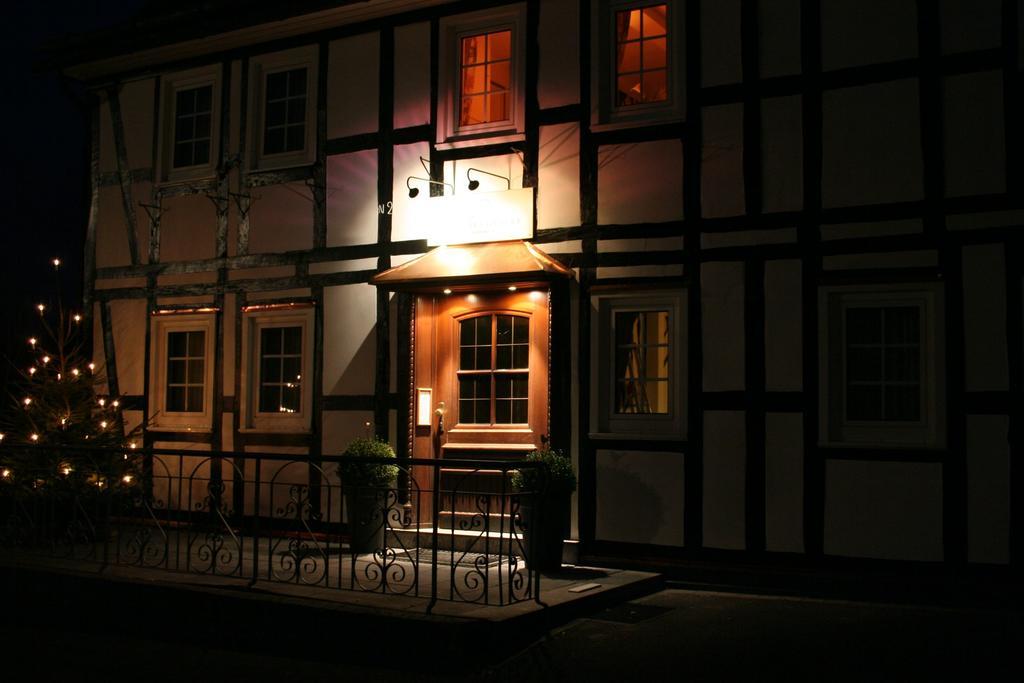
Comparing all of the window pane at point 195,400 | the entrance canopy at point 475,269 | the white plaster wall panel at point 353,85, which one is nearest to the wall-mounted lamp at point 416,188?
the entrance canopy at point 475,269

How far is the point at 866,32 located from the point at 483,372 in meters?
4.46

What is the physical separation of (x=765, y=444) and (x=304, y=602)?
395cm

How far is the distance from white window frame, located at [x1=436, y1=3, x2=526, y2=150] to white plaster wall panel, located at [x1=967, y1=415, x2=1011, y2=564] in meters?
4.75

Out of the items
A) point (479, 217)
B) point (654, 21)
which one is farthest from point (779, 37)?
point (479, 217)

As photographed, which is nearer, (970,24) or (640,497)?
(970,24)

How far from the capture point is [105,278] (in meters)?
12.8

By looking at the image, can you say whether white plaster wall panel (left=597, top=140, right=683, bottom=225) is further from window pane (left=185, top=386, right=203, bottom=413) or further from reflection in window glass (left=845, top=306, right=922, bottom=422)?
window pane (left=185, top=386, right=203, bottom=413)

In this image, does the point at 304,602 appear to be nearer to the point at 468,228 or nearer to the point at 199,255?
the point at 468,228

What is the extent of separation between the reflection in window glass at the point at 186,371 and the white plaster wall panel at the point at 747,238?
6.07m

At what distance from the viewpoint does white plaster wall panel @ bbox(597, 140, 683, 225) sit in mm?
9320

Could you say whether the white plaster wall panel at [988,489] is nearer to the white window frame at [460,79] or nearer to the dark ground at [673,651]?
the dark ground at [673,651]

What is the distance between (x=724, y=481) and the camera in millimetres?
8953

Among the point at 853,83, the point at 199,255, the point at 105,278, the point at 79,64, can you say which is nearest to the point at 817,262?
the point at 853,83

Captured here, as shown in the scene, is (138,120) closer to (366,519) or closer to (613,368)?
(366,519)
